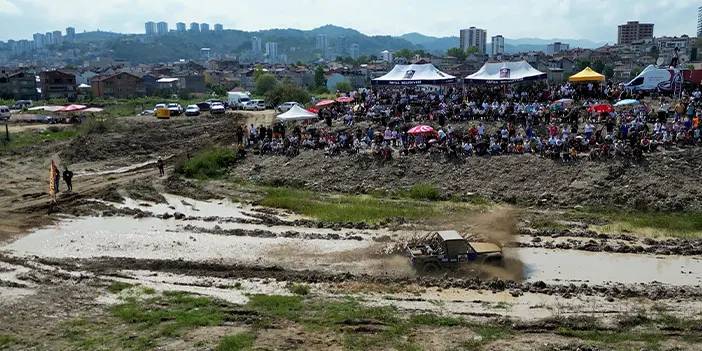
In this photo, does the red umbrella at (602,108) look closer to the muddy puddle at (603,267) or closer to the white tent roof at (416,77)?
→ the white tent roof at (416,77)

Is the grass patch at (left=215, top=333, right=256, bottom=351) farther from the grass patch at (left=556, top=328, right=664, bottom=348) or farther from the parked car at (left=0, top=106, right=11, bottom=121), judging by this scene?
the parked car at (left=0, top=106, right=11, bottom=121)

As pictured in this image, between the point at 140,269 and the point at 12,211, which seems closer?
the point at 140,269

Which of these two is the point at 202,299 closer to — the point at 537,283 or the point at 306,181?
the point at 537,283

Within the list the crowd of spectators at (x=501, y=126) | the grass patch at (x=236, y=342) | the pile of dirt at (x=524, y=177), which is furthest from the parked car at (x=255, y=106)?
the grass patch at (x=236, y=342)

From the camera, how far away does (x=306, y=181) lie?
120ft

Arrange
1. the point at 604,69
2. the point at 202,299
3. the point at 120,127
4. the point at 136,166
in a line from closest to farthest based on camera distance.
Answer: the point at 202,299 < the point at 136,166 < the point at 120,127 < the point at 604,69

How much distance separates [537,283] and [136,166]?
1281 inches

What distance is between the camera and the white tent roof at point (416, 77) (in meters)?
45.5

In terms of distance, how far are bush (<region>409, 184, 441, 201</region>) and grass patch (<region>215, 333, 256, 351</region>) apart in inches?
701

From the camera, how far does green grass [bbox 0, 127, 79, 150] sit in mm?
51275

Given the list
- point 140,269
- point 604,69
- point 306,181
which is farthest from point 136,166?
point 604,69

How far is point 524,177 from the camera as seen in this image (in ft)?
107

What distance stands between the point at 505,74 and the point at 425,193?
15184 mm

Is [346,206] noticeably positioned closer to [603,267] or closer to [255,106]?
[603,267]
